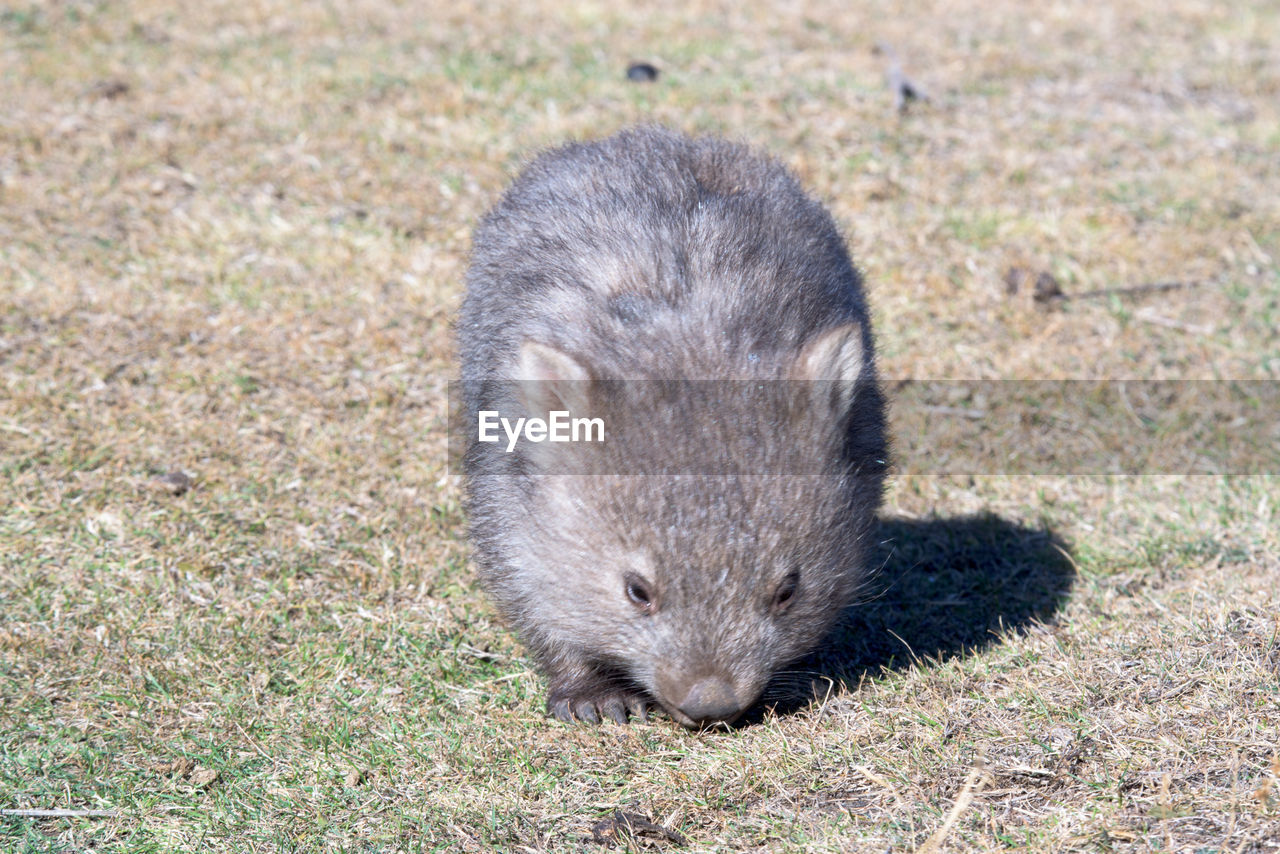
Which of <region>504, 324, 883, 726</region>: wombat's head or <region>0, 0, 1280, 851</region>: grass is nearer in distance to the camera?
<region>504, 324, 883, 726</region>: wombat's head

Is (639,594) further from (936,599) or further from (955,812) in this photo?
(936,599)

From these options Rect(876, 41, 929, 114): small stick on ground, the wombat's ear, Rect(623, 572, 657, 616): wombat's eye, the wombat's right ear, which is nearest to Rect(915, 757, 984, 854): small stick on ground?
Rect(623, 572, 657, 616): wombat's eye

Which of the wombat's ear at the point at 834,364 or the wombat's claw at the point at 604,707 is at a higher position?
the wombat's ear at the point at 834,364

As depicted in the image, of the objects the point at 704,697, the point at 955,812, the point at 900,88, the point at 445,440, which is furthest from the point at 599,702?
the point at 900,88

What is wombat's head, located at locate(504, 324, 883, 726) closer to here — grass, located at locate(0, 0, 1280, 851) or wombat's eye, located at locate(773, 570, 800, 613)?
wombat's eye, located at locate(773, 570, 800, 613)

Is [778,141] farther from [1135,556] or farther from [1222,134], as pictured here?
[1135,556]

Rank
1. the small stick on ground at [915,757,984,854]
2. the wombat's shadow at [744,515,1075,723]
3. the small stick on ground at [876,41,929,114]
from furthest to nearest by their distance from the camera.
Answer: the small stick on ground at [876,41,929,114] → the wombat's shadow at [744,515,1075,723] → the small stick on ground at [915,757,984,854]

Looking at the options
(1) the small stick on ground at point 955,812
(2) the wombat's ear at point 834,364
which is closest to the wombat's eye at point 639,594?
(2) the wombat's ear at point 834,364

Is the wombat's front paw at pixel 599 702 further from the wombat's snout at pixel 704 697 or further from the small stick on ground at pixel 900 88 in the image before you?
the small stick on ground at pixel 900 88
